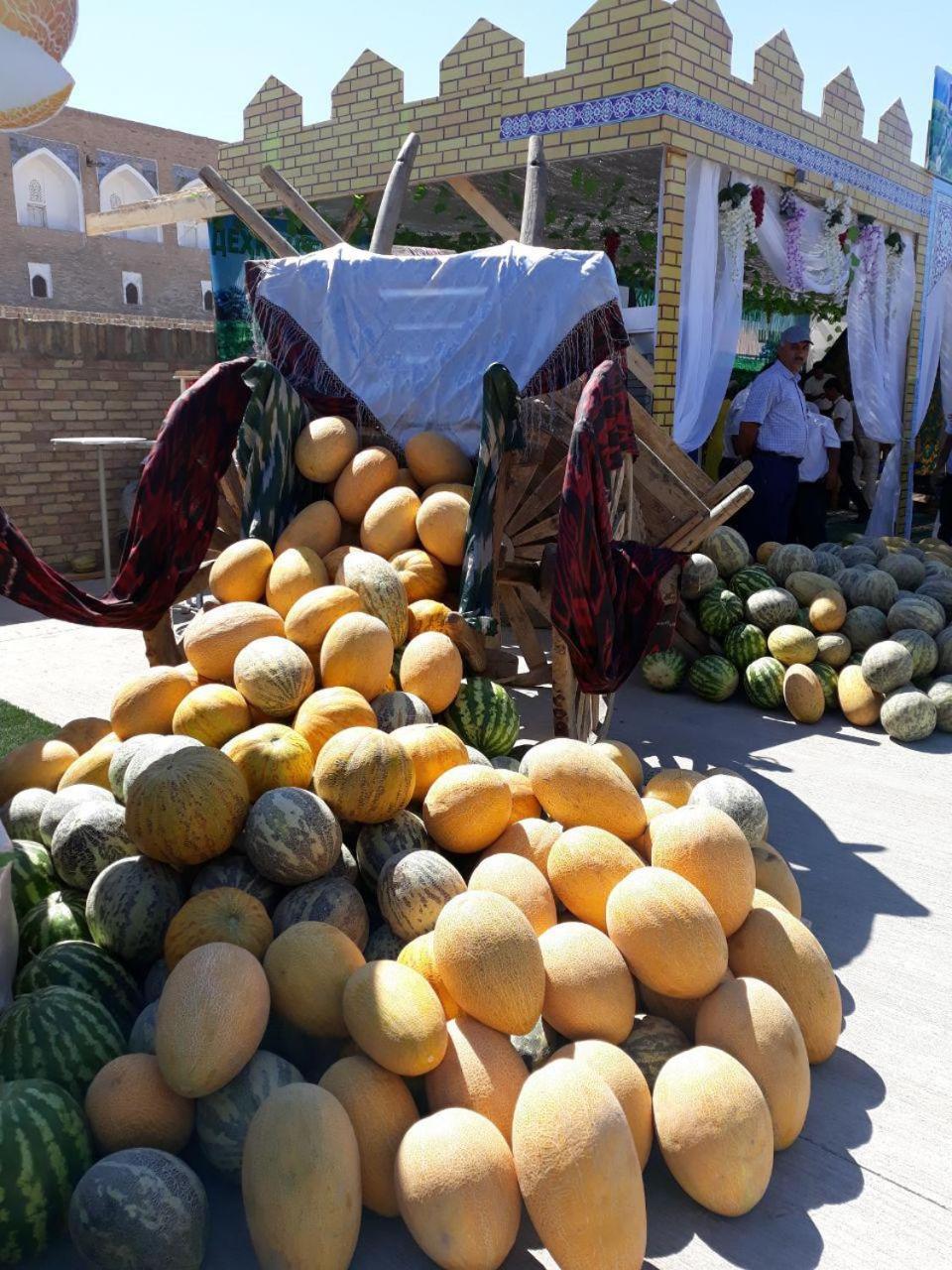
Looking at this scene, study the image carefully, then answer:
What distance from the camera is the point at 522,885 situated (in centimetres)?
250

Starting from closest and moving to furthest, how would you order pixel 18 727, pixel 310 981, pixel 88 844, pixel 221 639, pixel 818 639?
pixel 310 981, pixel 88 844, pixel 221 639, pixel 18 727, pixel 818 639

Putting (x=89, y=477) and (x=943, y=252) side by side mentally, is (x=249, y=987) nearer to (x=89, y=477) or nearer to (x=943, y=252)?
(x=89, y=477)

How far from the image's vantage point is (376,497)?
171 inches

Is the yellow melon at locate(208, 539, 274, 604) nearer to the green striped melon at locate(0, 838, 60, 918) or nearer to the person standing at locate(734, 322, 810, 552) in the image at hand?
the green striped melon at locate(0, 838, 60, 918)

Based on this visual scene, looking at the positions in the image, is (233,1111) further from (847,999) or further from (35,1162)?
(847,999)

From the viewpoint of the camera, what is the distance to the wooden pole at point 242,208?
5.50 meters

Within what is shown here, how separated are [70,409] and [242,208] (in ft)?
15.4

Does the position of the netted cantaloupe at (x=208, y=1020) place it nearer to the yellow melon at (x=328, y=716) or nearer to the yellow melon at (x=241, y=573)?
the yellow melon at (x=328, y=716)

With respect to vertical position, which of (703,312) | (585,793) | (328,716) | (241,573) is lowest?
(585,793)

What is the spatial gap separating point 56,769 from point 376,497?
1.73m

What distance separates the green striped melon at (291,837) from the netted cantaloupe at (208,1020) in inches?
16.2

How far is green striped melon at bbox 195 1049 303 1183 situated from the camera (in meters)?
2.07

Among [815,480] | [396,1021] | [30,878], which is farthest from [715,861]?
[815,480]

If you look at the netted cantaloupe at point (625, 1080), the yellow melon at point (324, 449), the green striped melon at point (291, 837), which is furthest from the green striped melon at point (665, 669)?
the netted cantaloupe at point (625, 1080)
